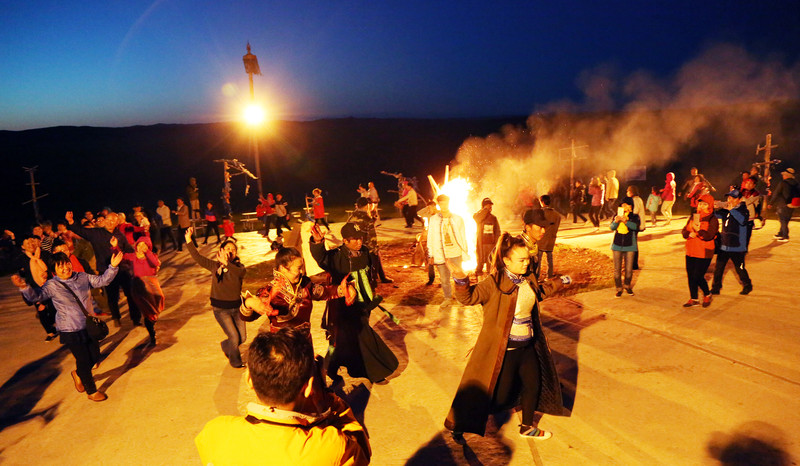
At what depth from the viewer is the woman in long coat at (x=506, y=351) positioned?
13.3ft

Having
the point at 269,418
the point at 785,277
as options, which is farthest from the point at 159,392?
the point at 785,277

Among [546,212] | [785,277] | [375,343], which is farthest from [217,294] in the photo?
[785,277]

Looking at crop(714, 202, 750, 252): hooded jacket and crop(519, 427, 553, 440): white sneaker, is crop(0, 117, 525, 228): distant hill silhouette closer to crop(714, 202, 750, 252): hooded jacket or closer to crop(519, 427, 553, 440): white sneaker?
crop(714, 202, 750, 252): hooded jacket

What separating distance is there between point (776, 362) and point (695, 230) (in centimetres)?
222

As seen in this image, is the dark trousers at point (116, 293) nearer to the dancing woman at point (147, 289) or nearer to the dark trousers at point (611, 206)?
the dancing woman at point (147, 289)

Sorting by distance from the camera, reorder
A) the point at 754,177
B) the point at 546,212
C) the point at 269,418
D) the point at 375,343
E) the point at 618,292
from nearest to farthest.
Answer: the point at 269,418 → the point at 375,343 → the point at 618,292 → the point at 546,212 → the point at 754,177

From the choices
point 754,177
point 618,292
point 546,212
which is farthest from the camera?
point 754,177

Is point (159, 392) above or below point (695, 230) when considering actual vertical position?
below

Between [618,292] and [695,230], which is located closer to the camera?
[695,230]

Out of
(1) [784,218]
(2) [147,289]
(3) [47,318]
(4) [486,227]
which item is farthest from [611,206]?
(3) [47,318]

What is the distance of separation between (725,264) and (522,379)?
230 inches

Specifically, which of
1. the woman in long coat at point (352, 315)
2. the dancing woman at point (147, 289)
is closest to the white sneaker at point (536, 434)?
the woman in long coat at point (352, 315)

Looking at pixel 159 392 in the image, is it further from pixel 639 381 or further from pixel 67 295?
pixel 639 381

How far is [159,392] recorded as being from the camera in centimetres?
574
